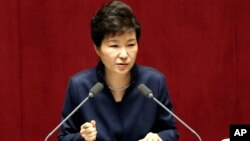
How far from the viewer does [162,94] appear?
5.13ft

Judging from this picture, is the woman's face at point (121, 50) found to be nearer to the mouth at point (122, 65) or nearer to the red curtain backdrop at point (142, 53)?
the mouth at point (122, 65)

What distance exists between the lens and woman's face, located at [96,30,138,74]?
144 centimetres

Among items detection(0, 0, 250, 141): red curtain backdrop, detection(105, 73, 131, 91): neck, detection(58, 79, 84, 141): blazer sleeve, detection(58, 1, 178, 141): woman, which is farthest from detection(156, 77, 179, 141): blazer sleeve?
detection(0, 0, 250, 141): red curtain backdrop

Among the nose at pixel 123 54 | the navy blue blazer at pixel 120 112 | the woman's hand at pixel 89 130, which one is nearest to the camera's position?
the woman's hand at pixel 89 130

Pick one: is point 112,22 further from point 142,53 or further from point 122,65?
point 142,53

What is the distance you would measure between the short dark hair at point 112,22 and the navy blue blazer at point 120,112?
0.44 ft

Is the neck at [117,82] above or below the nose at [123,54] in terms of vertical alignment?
below

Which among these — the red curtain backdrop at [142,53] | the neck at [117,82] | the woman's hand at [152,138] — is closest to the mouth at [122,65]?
the neck at [117,82]

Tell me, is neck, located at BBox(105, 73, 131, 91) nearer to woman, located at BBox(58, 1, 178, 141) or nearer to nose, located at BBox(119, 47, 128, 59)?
woman, located at BBox(58, 1, 178, 141)

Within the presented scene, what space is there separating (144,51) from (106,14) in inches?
27.9

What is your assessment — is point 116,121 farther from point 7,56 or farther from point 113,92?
point 7,56

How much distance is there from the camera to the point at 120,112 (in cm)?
155

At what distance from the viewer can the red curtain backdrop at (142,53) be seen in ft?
6.97

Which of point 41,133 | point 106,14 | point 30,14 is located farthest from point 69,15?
point 106,14
